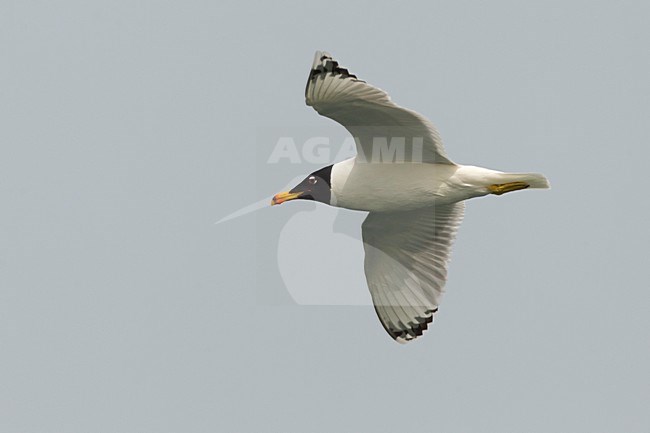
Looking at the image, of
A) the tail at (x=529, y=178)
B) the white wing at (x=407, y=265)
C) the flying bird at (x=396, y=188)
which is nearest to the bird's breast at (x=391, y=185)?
the flying bird at (x=396, y=188)

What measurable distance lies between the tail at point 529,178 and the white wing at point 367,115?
0.47 meters

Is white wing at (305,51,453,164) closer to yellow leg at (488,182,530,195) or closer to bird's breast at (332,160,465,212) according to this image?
bird's breast at (332,160,465,212)

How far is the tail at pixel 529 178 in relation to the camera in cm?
888

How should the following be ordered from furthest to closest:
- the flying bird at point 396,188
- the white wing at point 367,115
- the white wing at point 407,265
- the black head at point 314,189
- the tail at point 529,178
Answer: the white wing at point 407,265, the black head at point 314,189, the tail at point 529,178, the flying bird at point 396,188, the white wing at point 367,115

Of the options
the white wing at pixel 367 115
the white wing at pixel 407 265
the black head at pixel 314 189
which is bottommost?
the white wing at pixel 407 265

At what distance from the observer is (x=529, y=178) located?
8.92 metres

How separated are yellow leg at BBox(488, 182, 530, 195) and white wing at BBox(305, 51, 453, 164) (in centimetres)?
40

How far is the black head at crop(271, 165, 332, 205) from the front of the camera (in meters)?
9.26

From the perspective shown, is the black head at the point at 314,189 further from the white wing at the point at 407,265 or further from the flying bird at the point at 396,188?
the white wing at the point at 407,265

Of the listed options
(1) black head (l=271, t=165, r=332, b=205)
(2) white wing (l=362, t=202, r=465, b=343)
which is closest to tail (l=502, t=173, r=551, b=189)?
(2) white wing (l=362, t=202, r=465, b=343)

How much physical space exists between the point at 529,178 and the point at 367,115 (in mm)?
1379

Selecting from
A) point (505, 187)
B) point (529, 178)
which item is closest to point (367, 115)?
point (505, 187)

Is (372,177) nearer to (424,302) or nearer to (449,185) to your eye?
(449,185)

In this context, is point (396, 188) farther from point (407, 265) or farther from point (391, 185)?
point (407, 265)
